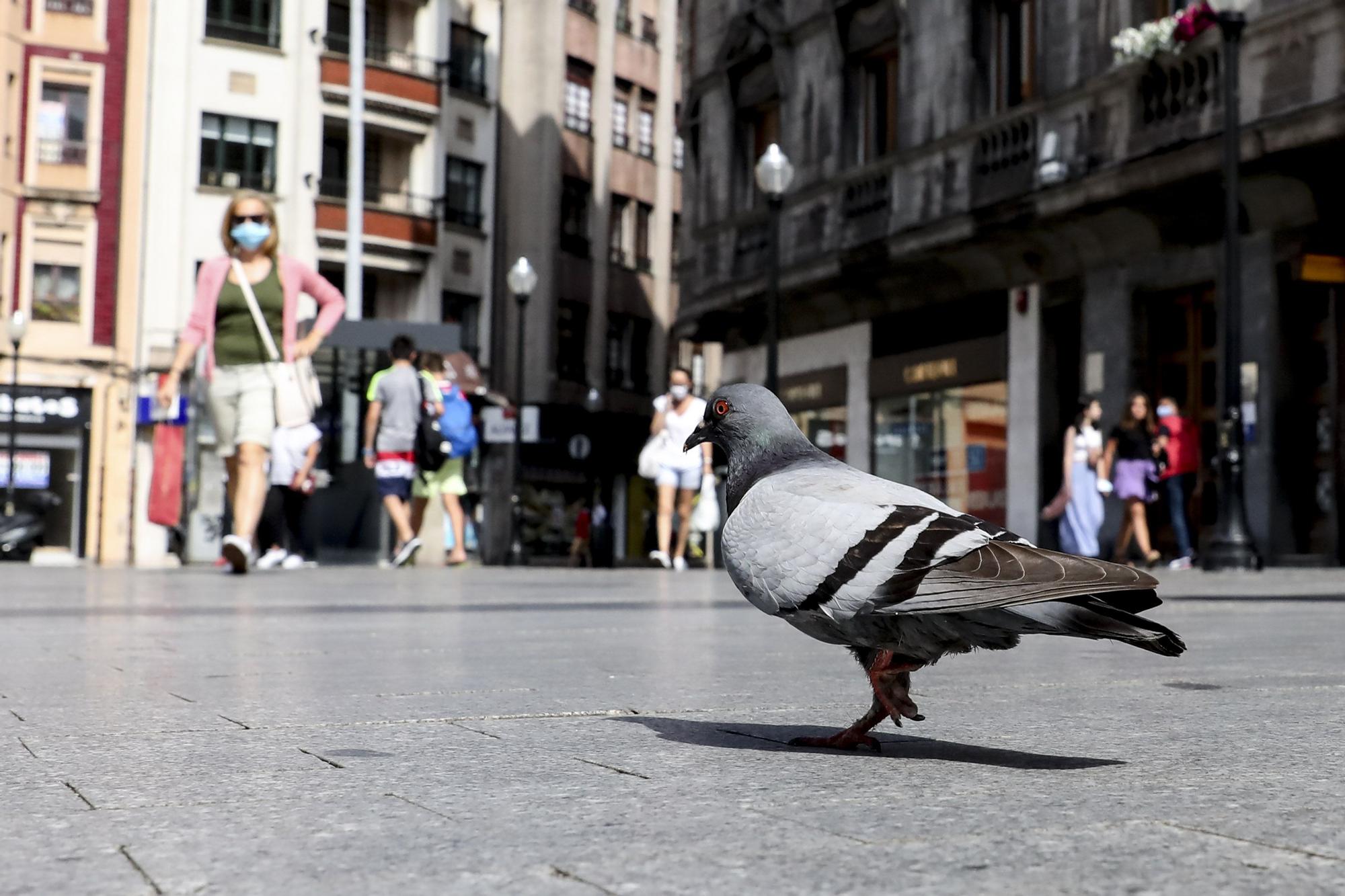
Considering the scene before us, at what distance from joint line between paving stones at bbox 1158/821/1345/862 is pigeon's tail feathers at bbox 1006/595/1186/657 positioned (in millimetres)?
571

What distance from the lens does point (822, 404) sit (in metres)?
27.6

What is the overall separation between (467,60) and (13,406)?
50.6 feet

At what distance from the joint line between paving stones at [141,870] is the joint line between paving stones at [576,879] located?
45 cm

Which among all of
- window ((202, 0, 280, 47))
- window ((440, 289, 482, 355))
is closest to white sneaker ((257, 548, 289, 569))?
window ((202, 0, 280, 47))

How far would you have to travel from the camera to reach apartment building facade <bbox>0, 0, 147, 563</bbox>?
39938 mm

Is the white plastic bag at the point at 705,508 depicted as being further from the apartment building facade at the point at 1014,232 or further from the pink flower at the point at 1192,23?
the pink flower at the point at 1192,23

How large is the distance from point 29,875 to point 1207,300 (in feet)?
61.6

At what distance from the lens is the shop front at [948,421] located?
76.0 ft

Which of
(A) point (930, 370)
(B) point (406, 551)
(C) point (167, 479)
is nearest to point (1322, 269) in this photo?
(A) point (930, 370)

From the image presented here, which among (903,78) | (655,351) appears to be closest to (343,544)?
(903,78)

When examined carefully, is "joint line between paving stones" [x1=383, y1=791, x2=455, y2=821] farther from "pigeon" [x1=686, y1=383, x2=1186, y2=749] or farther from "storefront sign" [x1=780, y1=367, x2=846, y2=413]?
"storefront sign" [x1=780, y1=367, x2=846, y2=413]

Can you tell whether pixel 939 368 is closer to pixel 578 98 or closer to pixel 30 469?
pixel 30 469

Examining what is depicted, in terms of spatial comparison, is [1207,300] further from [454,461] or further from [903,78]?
[454,461]

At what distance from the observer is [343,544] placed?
1184 inches
